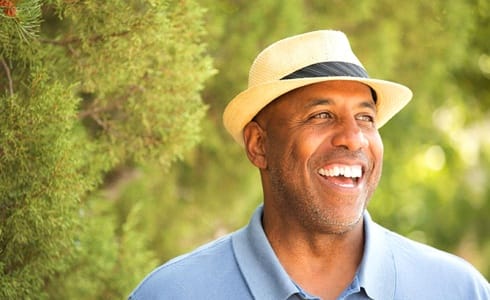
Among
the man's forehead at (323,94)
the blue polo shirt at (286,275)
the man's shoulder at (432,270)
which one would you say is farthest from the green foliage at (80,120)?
the man's shoulder at (432,270)

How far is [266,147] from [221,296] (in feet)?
2.13

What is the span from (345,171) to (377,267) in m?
0.34

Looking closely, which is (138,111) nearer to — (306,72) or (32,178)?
(32,178)

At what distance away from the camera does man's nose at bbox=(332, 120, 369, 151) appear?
340cm

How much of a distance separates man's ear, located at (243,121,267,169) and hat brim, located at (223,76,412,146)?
3cm

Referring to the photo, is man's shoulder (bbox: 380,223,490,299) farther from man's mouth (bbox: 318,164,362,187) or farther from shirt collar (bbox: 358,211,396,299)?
man's mouth (bbox: 318,164,362,187)

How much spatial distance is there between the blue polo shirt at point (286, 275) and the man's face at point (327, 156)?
0.54 feet

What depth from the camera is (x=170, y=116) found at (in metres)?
4.05

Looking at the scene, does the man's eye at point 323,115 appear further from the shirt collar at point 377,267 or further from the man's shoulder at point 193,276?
the man's shoulder at point 193,276

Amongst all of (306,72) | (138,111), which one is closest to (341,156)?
(306,72)

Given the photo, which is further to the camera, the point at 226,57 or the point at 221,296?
the point at 226,57

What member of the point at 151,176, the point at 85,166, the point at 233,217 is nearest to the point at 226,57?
the point at 151,176

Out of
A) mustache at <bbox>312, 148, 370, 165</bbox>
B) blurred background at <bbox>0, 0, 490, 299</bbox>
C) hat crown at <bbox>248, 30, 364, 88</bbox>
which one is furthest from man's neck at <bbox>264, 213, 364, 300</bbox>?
blurred background at <bbox>0, 0, 490, 299</bbox>

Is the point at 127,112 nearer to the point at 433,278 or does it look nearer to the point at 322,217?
the point at 322,217
